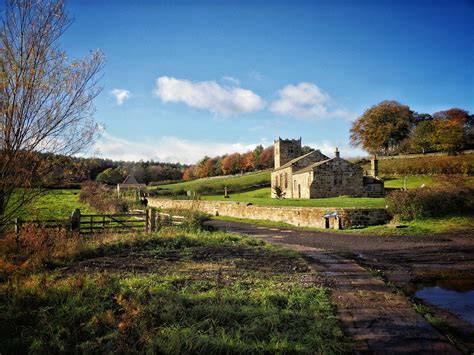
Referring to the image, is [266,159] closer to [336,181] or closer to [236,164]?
[236,164]

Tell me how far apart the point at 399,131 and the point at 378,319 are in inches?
2706

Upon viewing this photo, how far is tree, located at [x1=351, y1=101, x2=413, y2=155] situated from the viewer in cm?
6469

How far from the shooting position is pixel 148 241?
12805 millimetres

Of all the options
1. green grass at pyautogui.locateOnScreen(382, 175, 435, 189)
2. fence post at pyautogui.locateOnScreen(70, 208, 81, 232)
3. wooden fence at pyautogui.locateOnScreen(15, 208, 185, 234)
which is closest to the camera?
wooden fence at pyautogui.locateOnScreen(15, 208, 185, 234)

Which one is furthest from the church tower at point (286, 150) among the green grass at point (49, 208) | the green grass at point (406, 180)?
the green grass at point (49, 208)

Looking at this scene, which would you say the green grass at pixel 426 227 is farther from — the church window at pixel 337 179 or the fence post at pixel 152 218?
the church window at pixel 337 179

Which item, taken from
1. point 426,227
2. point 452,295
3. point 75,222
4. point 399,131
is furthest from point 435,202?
point 399,131

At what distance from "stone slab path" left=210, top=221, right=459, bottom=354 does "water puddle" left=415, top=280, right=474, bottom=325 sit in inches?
28.6

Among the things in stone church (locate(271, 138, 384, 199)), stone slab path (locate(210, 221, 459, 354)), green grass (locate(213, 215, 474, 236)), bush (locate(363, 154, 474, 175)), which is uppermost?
bush (locate(363, 154, 474, 175))

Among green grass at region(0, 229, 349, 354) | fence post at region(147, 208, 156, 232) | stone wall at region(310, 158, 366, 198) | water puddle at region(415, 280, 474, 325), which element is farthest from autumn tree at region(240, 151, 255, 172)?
water puddle at region(415, 280, 474, 325)

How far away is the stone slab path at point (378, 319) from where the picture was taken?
444 cm

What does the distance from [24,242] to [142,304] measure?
224 inches

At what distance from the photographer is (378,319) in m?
5.33

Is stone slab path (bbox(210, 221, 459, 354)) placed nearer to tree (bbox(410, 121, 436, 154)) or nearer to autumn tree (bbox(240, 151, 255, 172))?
tree (bbox(410, 121, 436, 154))
